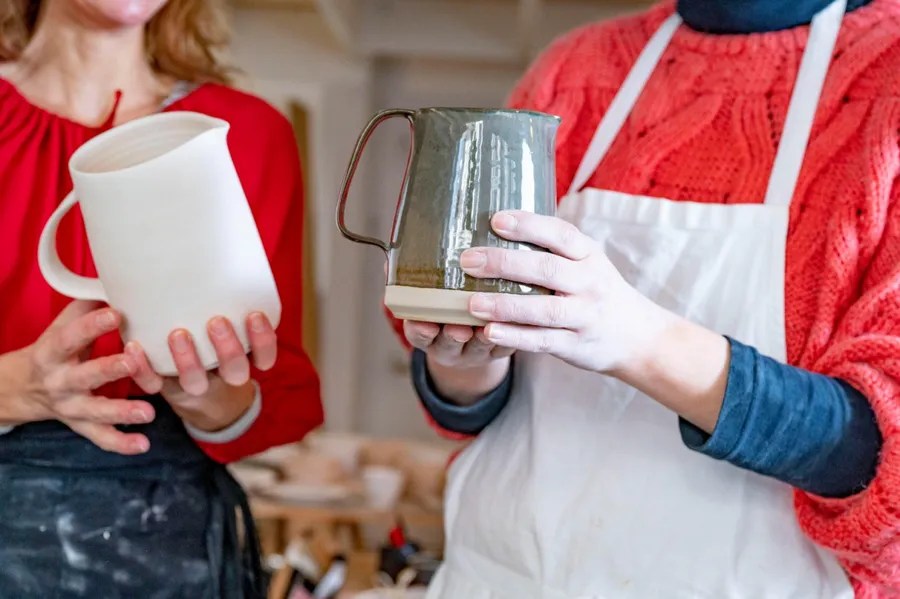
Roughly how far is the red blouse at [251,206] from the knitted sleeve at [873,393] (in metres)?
0.51

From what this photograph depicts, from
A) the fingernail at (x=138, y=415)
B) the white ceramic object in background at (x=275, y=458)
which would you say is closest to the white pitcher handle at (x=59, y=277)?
Answer: the fingernail at (x=138, y=415)

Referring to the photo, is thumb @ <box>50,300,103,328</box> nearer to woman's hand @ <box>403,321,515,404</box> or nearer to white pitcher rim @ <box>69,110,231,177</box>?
white pitcher rim @ <box>69,110,231,177</box>

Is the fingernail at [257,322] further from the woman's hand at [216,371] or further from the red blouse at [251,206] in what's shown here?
the red blouse at [251,206]

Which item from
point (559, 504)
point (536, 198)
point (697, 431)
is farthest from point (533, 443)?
point (536, 198)

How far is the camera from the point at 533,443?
2.79ft

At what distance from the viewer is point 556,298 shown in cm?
62

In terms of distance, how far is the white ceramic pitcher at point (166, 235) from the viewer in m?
0.69

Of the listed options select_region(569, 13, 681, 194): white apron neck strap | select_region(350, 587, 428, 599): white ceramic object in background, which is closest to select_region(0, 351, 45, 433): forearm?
select_region(569, 13, 681, 194): white apron neck strap

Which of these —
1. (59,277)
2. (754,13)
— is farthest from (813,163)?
(59,277)

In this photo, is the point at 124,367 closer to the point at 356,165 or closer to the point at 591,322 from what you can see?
the point at 356,165

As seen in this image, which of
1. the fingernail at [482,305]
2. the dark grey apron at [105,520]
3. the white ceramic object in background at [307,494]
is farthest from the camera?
the white ceramic object in background at [307,494]

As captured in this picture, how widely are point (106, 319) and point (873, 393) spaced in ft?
1.98

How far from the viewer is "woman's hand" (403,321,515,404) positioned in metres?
0.66

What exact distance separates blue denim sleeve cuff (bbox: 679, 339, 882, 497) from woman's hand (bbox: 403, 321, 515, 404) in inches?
7.0
